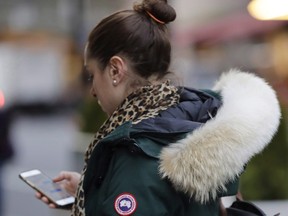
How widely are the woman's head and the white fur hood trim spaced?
0.28m

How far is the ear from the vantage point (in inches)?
91.0

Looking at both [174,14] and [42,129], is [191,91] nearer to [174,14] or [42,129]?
[174,14]

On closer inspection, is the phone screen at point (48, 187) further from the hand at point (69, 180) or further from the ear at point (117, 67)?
the ear at point (117, 67)

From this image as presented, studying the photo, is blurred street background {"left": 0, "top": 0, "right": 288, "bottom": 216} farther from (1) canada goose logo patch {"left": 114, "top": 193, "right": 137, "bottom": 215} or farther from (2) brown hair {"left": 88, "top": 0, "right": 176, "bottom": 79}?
(1) canada goose logo patch {"left": 114, "top": 193, "right": 137, "bottom": 215}

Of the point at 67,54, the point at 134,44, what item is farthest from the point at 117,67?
the point at 67,54

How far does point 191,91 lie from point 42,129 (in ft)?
61.2

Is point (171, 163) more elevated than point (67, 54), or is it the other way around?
point (171, 163)

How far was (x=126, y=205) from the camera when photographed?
6.99 feet

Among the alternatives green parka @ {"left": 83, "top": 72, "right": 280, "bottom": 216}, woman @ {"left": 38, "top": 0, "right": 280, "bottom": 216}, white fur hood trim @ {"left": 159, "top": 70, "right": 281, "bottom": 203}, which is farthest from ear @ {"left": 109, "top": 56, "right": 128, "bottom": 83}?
white fur hood trim @ {"left": 159, "top": 70, "right": 281, "bottom": 203}

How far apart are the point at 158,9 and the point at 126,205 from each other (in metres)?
0.71

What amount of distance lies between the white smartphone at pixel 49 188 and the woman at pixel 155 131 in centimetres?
44

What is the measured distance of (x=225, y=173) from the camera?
2156 mm

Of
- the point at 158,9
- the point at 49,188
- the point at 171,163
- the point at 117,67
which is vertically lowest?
the point at 49,188

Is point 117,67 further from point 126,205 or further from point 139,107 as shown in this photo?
point 126,205
